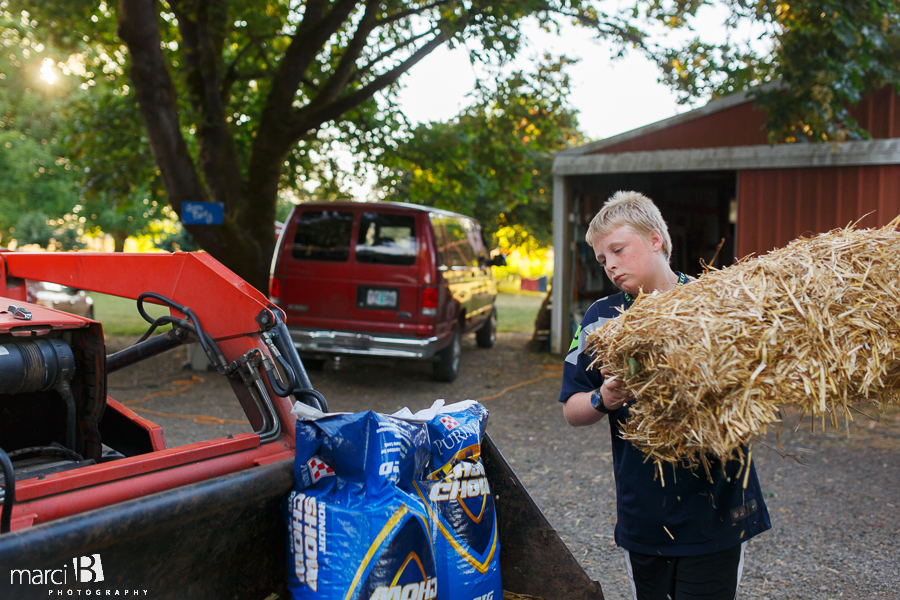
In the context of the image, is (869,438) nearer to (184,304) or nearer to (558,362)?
(558,362)

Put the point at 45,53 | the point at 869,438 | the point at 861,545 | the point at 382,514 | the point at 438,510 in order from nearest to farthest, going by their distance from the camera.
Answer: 1. the point at 382,514
2. the point at 438,510
3. the point at 861,545
4. the point at 869,438
5. the point at 45,53

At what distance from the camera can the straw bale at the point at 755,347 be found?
1.62 meters

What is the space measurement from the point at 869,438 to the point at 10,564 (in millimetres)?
7565

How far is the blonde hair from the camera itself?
207 centimetres

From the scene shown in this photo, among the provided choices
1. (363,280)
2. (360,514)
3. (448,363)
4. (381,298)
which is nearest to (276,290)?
(363,280)

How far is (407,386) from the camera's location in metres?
8.87

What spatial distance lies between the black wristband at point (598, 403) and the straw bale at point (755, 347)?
0.27 feet

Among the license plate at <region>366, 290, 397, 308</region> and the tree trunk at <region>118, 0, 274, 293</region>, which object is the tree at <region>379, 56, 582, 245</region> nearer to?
the tree trunk at <region>118, 0, 274, 293</region>

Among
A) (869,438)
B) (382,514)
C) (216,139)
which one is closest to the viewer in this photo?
(382,514)

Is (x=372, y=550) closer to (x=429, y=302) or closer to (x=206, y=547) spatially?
(x=206, y=547)

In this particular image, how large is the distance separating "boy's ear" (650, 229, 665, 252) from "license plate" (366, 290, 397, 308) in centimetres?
605

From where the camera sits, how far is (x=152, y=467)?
2070 mm

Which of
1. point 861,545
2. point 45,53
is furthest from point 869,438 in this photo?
point 45,53

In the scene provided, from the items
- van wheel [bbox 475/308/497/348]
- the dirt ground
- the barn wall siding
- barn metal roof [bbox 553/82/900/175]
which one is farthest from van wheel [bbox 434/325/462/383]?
the barn wall siding
